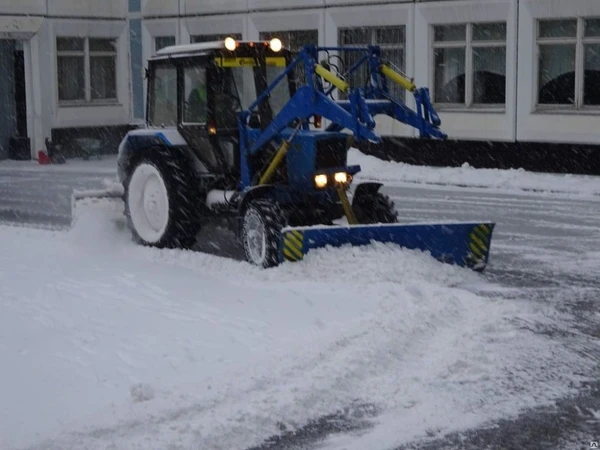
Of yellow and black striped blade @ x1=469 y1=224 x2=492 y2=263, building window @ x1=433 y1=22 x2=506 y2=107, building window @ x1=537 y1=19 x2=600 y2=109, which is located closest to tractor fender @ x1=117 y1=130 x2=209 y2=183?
yellow and black striped blade @ x1=469 y1=224 x2=492 y2=263

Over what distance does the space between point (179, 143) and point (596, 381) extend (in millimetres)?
7251

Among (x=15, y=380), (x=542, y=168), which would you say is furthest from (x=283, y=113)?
(x=542, y=168)

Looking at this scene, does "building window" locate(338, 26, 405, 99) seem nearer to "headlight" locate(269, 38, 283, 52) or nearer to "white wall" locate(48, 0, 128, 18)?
"white wall" locate(48, 0, 128, 18)

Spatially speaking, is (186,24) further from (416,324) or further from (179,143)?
(416,324)

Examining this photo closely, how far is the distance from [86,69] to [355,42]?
9.25 metres

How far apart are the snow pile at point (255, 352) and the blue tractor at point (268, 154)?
482 mm

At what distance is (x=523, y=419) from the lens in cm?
741

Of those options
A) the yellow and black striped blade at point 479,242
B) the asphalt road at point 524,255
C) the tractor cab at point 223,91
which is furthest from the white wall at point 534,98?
the yellow and black striped blade at point 479,242

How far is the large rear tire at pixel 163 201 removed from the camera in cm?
1395

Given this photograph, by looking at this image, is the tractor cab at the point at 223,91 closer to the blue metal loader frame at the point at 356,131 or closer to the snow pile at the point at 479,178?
the blue metal loader frame at the point at 356,131

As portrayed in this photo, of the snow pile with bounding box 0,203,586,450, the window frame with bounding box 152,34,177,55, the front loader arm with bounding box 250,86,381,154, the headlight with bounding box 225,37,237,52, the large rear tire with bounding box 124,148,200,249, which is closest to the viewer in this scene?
the snow pile with bounding box 0,203,586,450

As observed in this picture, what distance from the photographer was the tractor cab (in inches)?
538

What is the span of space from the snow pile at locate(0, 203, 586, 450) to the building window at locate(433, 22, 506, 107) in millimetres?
14522

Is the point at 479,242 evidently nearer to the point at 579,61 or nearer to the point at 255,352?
the point at 255,352
